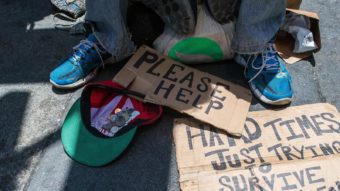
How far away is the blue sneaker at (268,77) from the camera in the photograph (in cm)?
125

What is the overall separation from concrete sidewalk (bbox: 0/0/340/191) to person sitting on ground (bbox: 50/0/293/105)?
7 centimetres

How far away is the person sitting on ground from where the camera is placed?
48.9 inches

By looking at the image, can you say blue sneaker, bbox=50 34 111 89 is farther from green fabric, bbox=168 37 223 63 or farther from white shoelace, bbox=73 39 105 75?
green fabric, bbox=168 37 223 63

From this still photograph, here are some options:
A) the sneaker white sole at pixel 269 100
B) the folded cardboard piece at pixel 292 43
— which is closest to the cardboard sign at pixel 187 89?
the sneaker white sole at pixel 269 100

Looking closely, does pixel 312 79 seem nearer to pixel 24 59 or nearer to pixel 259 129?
pixel 259 129

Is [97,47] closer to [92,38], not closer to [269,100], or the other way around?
[92,38]

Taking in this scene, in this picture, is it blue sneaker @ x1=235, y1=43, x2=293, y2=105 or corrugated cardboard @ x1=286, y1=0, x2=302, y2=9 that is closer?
blue sneaker @ x1=235, y1=43, x2=293, y2=105

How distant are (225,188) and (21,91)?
36.8 inches

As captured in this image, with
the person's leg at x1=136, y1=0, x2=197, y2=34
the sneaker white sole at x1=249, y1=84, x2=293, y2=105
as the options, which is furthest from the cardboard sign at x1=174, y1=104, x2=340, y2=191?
the person's leg at x1=136, y1=0, x2=197, y2=34

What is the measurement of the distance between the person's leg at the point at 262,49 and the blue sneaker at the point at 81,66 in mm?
574

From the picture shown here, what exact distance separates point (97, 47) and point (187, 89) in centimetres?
44

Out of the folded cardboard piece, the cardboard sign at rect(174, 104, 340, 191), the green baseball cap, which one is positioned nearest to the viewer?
the cardboard sign at rect(174, 104, 340, 191)

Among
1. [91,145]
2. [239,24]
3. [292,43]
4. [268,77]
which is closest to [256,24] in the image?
[239,24]

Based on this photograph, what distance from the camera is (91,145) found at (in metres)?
1.13
